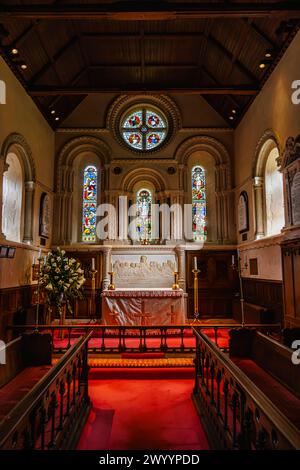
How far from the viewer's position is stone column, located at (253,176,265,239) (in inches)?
347

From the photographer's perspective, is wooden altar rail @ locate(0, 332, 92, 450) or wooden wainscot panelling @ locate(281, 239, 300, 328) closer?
wooden altar rail @ locate(0, 332, 92, 450)

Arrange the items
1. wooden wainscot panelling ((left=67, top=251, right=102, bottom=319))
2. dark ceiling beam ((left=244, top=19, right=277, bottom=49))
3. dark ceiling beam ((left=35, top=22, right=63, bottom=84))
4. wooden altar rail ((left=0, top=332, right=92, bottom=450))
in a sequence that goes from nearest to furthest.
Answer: wooden altar rail ((left=0, top=332, right=92, bottom=450)) → dark ceiling beam ((left=244, top=19, right=277, bottom=49)) → dark ceiling beam ((left=35, top=22, right=63, bottom=84)) → wooden wainscot panelling ((left=67, top=251, right=102, bottom=319))

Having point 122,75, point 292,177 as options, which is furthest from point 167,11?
point 122,75

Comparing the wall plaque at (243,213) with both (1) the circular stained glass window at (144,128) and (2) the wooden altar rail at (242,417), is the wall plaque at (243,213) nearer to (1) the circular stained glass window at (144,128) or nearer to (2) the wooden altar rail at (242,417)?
(1) the circular stained glass window at (144,128)

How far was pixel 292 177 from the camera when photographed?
258 inches

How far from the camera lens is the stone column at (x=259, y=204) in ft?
28.9

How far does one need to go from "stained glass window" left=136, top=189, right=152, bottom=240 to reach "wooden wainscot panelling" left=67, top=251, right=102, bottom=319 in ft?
5.02

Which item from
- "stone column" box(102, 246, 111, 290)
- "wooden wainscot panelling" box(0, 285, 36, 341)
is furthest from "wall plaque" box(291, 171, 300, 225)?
"wooden wainscot panelling" box(0, 285, 36, 341)

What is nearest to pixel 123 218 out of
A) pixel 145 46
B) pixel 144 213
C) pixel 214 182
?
pixel 144 213

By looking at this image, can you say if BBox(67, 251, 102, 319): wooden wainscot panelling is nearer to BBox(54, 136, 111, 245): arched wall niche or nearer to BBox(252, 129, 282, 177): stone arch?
BBox(54, 136, 111, 245): arched wall niche

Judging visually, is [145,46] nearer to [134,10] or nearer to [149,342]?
[134,10]

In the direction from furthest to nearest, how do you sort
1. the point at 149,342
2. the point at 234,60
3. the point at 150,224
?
the point at 150,224
the point at 234,60
the point at 149,342

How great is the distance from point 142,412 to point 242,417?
1962 mm

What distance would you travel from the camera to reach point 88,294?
10398mm
